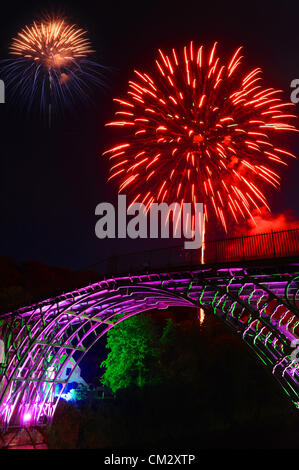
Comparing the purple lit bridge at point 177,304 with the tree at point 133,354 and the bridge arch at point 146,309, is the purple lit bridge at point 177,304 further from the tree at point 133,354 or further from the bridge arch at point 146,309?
the tree at point 133,354

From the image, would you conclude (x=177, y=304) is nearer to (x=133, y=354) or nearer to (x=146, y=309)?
(x=146, y=309)

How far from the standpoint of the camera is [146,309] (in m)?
33.0

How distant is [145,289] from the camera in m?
26.4

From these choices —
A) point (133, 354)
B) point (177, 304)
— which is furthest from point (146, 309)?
point (133, 354)

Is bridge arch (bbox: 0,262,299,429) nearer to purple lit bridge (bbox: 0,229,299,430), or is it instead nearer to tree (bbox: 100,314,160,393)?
purple lit bridge (bbox: 0,229,299,430)

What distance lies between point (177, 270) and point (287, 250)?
20.7 feet

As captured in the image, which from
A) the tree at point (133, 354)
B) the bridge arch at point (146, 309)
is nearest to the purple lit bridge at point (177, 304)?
the bridge arch at point (146, 309)

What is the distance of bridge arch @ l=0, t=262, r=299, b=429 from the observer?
20953 millimetres

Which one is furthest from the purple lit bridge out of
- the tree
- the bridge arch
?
the tree

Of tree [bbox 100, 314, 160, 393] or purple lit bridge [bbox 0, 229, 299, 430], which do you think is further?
tree [bbox 100, 314, 160, 393]

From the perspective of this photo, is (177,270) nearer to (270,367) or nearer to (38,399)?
(270,367)

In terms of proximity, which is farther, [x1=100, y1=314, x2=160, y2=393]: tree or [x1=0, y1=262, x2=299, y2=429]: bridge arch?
[x1=100, y1=314, x2=160, y2=393]: tree

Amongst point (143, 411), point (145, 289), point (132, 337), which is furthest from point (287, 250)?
point (132, 337)

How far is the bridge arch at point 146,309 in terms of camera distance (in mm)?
20953
